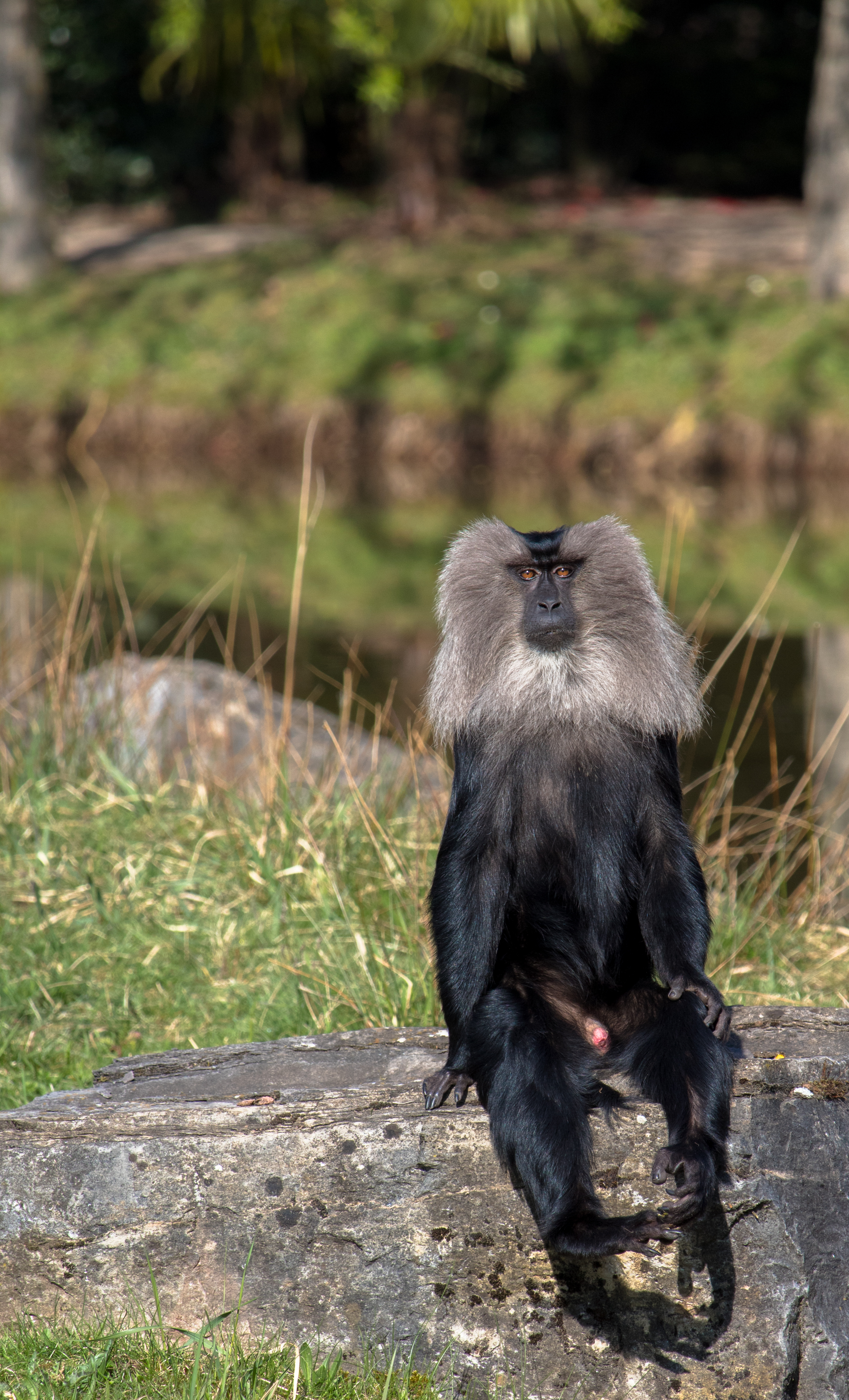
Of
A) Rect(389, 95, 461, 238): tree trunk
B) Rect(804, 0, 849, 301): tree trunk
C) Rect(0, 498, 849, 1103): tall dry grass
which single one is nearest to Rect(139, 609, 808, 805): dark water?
Rect(0, 498, 849, 1103): tall dry grass

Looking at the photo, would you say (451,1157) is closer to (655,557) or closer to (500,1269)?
(500,1269)

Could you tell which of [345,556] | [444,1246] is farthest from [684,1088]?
[345,556]

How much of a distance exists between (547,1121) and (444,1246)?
332 mm

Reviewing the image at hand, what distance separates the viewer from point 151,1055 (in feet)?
11.2

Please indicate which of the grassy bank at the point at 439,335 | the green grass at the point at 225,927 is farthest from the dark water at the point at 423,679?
the grassy bank at the point at 439,335

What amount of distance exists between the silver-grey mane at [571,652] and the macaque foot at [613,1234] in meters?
0.99

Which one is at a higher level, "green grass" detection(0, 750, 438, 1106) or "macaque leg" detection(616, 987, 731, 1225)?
"macaque leg" detection(616, 987, 731, 1225)

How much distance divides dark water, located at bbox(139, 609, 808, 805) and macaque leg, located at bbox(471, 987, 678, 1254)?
3278mm

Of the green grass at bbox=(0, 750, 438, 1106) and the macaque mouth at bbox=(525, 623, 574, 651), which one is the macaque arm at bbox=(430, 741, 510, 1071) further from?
the green grass at bbox=(0, 750, 438, 1106)

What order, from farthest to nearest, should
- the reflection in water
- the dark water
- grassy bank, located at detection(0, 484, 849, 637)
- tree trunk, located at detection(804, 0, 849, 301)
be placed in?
tree trunk, located at detection(804, 0, 849, 301)
grassy bank, located at detection(0, 484, 849, 637)
the dark water
the reflection in water

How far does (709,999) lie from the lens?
2826 mm

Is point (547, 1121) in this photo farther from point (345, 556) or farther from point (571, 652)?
point (345, 556)

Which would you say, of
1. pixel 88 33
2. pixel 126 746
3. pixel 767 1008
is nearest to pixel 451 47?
pixel 88 33

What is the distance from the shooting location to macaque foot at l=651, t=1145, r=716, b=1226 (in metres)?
2.57
